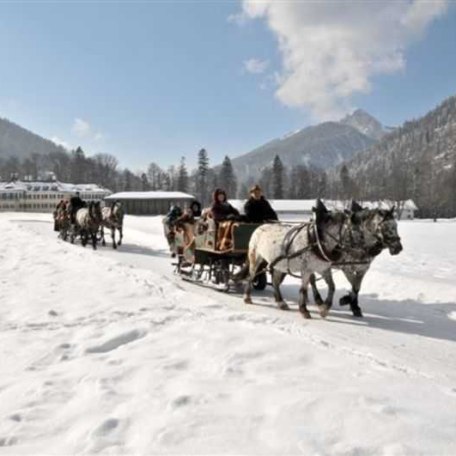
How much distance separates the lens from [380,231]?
7.60m

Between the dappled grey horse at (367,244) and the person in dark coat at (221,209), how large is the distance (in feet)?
9.92

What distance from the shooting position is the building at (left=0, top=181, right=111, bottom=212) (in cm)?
10438

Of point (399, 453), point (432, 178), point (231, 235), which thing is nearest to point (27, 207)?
point (432, 178)

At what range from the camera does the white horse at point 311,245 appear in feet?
26.1

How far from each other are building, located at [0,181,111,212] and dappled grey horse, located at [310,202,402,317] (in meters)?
100

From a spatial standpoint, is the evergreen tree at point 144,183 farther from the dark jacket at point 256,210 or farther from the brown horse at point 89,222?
the dark jacket at point 256,210

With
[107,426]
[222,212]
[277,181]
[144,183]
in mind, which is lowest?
[107,426]

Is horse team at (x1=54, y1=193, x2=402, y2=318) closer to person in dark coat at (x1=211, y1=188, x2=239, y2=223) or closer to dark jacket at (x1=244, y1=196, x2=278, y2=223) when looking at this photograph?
dark jacket at (x1=244, y1=196, x2=278, y2=223)

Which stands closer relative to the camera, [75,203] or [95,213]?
[95,213]

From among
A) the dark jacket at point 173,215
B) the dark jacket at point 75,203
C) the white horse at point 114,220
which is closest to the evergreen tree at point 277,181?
Answer: the dark jacket at point 75,203

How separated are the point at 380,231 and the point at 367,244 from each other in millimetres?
336

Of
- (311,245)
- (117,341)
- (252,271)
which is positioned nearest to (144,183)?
(252,271)

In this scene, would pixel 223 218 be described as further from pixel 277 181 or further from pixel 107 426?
pixel 277 181

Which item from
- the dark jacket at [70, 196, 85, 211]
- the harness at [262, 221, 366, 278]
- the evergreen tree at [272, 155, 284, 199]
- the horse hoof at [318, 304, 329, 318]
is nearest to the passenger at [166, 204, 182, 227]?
the harness at [262, 221, 366, 278]
